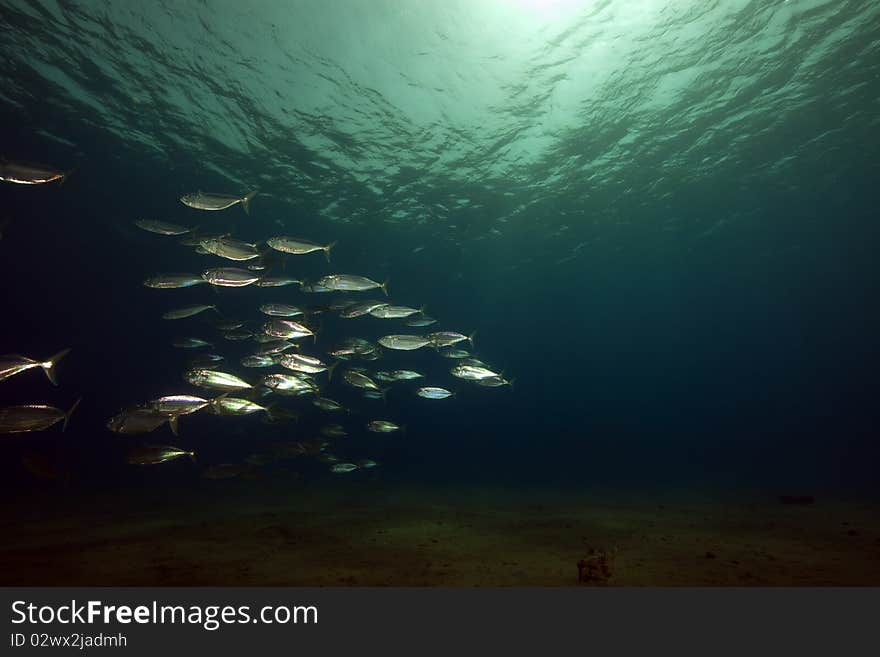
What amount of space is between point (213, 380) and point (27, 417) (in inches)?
81.8

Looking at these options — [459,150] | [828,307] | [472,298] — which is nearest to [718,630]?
[459,150]

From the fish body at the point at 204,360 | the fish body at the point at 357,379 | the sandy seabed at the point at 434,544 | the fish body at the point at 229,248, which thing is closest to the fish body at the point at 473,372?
the fish body at the point at 357,379

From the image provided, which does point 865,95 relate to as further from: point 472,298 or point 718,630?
point 472,298

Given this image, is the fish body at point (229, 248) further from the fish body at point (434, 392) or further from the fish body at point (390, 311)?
the fish body at point (434, 392)

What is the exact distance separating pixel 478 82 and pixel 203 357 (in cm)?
1282

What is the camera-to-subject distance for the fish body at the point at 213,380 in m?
6.45

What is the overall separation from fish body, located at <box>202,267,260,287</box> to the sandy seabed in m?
4.61

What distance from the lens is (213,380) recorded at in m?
6.50

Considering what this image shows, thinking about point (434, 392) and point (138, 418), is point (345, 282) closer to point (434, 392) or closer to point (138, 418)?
point (434, 392)

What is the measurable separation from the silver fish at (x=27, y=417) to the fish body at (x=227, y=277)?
2.87 m

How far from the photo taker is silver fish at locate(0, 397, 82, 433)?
16.4ft

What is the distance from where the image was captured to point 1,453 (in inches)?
1574

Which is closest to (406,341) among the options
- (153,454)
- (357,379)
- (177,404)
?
(357,379)

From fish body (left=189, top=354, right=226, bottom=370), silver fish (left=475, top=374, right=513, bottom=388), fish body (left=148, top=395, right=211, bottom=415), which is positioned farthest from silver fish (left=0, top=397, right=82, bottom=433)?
silver fish (left=475, top=374, right=513, bottom=388)
